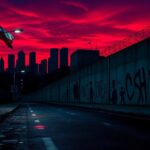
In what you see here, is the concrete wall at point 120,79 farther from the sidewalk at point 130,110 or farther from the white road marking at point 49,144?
the white road marking at point 49,144

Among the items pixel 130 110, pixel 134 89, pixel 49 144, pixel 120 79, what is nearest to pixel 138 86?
pixel 134 89

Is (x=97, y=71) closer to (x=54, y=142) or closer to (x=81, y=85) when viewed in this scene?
(x=81, y=85)

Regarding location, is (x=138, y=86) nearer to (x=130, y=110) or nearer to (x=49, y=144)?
(x=130, y=110)

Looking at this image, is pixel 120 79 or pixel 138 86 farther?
pixel 120 79

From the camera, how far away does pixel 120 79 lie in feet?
148

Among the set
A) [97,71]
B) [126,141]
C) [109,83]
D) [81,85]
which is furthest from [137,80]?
[81,85]

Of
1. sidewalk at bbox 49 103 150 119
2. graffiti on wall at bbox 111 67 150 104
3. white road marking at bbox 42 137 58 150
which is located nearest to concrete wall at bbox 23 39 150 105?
graffiti on wall at bbox 111 67 150 104

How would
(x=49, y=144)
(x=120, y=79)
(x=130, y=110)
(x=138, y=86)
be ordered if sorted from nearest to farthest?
(x=49, y=144)
(x=130, y=110)
(x=138, y=86)
(x=120, y=79)

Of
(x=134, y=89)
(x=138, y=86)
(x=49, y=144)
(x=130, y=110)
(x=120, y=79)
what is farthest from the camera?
(x=120, y=79)

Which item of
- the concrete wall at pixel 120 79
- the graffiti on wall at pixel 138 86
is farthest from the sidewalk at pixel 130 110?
the graffiti on wall at pixel 138 86

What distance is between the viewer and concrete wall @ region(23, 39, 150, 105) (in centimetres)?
3672

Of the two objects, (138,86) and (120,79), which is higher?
(120,79)

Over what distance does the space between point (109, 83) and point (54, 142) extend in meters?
37.3

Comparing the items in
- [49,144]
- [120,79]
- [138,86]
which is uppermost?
[120,79]
